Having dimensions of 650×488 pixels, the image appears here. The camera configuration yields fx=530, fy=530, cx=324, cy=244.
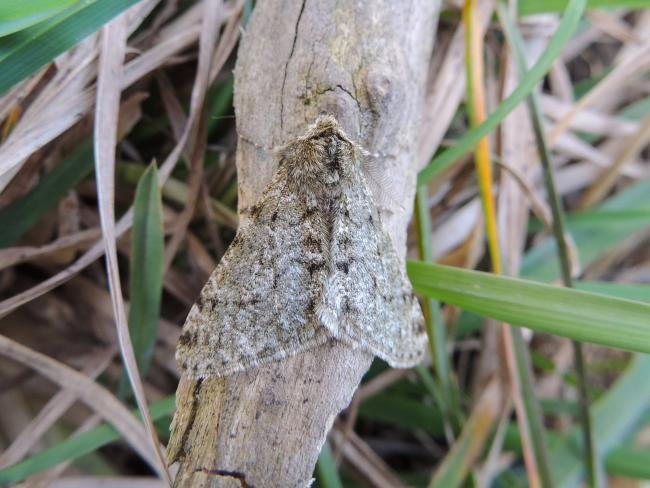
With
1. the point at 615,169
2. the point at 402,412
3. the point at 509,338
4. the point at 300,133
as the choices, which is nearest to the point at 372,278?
the point at 300,133

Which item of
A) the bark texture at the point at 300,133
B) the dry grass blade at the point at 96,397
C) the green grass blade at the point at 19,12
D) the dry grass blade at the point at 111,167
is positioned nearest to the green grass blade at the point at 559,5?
the bark texture at the point at 300,133

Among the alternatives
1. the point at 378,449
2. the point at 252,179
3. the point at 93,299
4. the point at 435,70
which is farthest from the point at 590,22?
the point at 93,299

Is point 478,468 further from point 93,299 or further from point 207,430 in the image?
point 93,299

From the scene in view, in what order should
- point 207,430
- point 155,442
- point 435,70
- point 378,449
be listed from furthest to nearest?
1. point 378,449
2. point 435,70
3. point 155,442
4. point 207,430

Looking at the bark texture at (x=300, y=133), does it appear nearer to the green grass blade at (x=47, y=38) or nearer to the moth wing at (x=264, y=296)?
the moth wing at (x=264, y=296)

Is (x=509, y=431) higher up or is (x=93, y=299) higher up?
(x=93, y=299)

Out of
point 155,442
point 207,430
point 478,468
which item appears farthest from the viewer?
point 478,468
